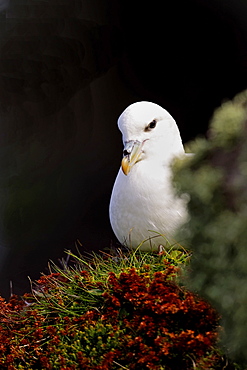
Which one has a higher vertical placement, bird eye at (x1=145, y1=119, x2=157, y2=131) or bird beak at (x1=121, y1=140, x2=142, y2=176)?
bird eye at (x1=145, y1=119, x2=157, y2=131)

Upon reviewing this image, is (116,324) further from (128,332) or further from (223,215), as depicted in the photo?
(223,215)

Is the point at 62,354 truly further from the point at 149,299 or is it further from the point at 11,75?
the point at 11,75

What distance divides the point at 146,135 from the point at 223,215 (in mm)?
1015

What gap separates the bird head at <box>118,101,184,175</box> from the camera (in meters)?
2.72

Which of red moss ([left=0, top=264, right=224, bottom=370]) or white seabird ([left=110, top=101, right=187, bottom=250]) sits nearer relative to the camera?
red moss ([left=0, top=264, right=224, bottom=370])

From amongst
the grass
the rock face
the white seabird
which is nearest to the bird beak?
the white seabird

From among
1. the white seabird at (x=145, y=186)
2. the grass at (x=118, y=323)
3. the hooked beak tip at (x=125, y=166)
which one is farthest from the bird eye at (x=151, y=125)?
the grass at (x=118, y=323)

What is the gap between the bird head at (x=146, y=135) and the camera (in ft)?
8.93

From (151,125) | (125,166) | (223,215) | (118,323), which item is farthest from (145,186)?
(223,215)

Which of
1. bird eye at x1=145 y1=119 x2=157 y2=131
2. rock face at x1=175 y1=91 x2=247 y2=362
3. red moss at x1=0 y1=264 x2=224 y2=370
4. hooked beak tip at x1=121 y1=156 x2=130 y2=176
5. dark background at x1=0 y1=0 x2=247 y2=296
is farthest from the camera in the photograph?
dark background at x1=0 y1=0 x2=247 y2=296

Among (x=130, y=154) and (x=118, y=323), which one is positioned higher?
(x=130, y=154)

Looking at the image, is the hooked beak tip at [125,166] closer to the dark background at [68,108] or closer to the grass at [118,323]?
the grass at [118,323]

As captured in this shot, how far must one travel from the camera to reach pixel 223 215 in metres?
1.83

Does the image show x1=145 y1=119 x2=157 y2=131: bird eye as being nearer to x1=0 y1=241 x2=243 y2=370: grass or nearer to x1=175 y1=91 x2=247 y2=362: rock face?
x1=0 y1=241 x2=243 y2=370: grass
